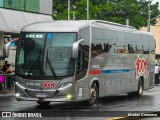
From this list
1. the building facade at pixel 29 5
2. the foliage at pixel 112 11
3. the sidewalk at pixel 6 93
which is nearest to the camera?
the sidewalk at pixel 6 93

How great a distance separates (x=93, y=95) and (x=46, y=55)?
9.11 ft

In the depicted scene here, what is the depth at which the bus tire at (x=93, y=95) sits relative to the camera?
18.3 metres

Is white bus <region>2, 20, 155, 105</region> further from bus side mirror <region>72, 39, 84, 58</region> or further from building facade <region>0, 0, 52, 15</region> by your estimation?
building facade <region>0, 0, 52, 15</region>

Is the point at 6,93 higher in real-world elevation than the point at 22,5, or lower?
lower

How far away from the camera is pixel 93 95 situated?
18.5 m

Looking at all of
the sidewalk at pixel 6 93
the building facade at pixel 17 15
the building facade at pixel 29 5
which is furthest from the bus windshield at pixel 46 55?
the building facade at pixel 29 5

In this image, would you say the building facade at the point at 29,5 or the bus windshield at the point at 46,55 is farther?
the building facade at the point at 29,5

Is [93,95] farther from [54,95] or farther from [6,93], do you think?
[6,93]

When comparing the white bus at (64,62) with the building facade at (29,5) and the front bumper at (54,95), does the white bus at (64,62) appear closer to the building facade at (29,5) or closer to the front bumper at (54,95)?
the front bumper at (54,95)

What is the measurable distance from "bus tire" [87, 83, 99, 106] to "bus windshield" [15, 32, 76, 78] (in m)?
1.92

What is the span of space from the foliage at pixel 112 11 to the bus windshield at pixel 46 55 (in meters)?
49.5

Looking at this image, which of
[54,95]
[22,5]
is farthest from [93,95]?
[22,5]

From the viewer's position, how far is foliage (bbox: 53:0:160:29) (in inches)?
2653

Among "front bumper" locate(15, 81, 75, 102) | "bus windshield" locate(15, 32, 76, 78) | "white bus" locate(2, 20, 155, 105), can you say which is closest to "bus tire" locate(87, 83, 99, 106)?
"white bus" locate(2, 20, 155, 105)
